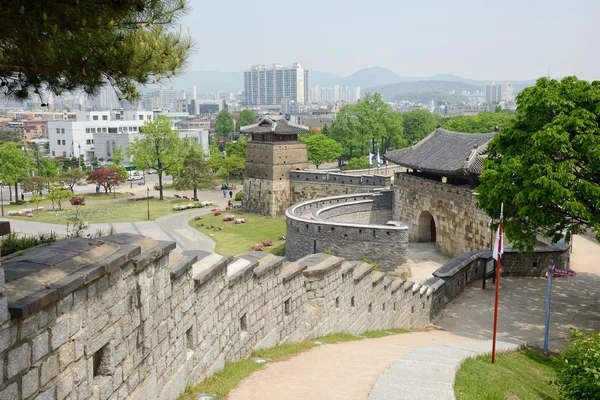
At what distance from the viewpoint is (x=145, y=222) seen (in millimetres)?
38781

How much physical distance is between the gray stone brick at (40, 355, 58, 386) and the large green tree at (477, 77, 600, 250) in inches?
524

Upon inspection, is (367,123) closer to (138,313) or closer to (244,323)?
(244,323)

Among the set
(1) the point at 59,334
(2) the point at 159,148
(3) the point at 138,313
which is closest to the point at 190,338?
(3) the point at 138,313

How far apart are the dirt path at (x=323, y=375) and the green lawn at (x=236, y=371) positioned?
149 millimetres

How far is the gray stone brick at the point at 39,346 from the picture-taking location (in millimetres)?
4969

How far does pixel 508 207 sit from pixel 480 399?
364 inches

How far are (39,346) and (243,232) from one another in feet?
101

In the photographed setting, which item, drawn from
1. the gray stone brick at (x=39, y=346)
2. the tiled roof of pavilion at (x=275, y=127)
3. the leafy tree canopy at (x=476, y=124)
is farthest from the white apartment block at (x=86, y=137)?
the gray stone brick at (x=39, y=346)

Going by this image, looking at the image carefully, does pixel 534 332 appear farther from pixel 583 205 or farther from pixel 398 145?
pixel 398 145

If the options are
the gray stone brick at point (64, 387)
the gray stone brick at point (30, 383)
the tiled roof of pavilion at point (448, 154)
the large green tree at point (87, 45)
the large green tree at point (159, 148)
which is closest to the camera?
the gray stone brick at point (30, 383)

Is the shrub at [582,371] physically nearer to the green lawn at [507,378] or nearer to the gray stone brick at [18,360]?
the green lawn at [507,378]

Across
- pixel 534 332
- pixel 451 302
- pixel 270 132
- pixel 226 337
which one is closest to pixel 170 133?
pixel 270 132

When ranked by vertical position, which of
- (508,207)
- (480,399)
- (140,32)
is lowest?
(480,399)

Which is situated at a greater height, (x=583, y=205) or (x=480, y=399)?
(x=583, y=205)
